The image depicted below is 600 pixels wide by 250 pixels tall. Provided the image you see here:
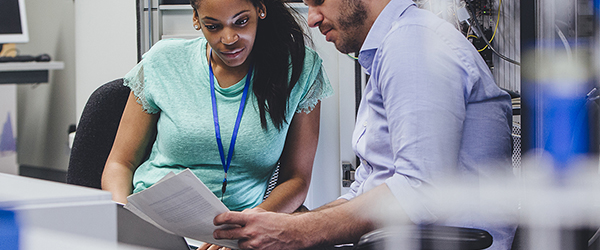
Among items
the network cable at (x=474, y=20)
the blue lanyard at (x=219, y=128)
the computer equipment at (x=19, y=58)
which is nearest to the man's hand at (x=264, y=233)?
the blue lanyard at (x=219, y=128)

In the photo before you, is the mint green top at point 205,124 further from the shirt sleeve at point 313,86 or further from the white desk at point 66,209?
the white desk at point 66,209

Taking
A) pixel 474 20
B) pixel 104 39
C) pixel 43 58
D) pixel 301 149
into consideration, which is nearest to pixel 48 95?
pixel 43 58

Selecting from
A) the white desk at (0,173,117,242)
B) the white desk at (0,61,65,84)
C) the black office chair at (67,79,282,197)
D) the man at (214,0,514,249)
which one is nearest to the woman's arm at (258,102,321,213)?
the black office chair at (67,79,282,197)

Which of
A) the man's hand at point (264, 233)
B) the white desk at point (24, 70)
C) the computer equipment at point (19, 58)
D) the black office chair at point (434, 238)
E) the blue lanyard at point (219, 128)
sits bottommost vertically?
the man's hand at point (264, 233)

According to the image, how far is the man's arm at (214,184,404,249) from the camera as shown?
545 millimetres

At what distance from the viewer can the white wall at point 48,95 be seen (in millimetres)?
1618

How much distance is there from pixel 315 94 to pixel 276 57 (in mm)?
118

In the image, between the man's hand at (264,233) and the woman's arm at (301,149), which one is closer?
the man's hand at (264,233)

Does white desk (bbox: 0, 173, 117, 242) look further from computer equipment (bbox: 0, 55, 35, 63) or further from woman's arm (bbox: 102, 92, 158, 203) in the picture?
computer equipment (bbox: 0, 55, 35, 63)

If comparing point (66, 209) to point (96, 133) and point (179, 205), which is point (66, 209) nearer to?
point (179, 205)

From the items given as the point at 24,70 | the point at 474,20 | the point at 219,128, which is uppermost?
the point at 474,20

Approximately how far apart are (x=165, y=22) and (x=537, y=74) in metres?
1.01

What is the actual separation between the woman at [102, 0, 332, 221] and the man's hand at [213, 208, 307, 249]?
9.3 inches

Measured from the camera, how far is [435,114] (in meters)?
0.50
